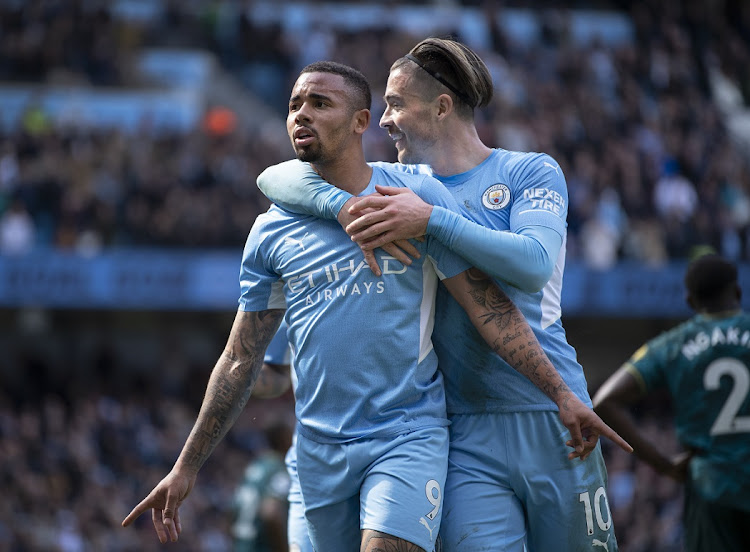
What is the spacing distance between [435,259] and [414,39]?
17871 millimetres

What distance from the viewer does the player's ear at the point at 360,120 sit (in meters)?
4.17

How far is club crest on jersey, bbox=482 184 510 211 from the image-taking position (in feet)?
13.9

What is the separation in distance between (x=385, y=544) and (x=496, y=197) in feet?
4.67

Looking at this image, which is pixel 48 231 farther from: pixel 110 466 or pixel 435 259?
pixel 435 259

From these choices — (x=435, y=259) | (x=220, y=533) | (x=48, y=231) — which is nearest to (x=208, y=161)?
(x=48, y=231)

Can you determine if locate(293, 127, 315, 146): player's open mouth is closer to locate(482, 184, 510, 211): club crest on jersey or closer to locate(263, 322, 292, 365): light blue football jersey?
locate(482, 184, 510, 211): club crest on jersey

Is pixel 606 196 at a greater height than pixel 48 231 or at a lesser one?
greater

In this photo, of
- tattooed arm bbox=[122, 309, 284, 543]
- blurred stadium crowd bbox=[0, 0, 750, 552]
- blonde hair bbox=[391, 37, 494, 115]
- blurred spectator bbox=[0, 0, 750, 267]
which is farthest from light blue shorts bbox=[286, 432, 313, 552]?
blurred spectator bbox=[0, 0, 750, 267]

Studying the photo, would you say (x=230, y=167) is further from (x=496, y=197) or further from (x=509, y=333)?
(x=509, y=333)

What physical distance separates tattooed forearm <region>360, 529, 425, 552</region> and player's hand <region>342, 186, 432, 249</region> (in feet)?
3.35

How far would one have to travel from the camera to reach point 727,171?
19.4 m

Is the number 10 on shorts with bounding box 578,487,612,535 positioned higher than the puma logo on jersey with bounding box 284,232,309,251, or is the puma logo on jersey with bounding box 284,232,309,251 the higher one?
the puma logo on jersey with bounding box 284,232,309,251

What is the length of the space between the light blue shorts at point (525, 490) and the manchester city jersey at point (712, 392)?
1.56m

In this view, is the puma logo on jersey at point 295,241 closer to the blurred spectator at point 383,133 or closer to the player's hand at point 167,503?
the player's hand at point 167,503
